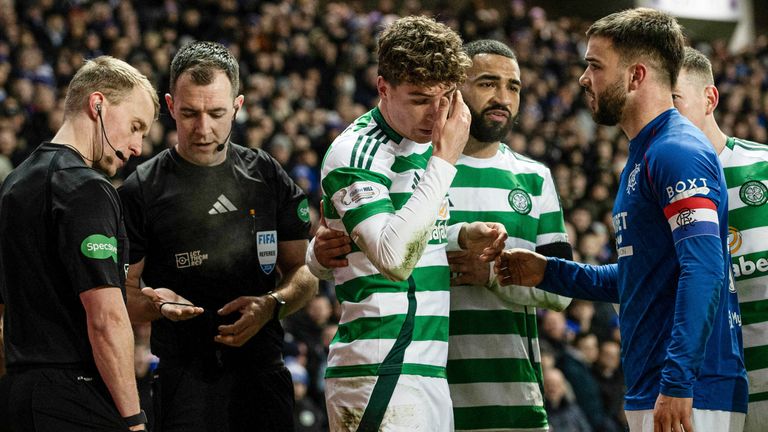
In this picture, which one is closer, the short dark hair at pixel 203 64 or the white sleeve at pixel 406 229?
the white sleeve at pixel 406 229

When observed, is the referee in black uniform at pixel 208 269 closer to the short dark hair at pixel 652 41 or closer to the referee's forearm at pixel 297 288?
the referee's forearm at pixel 297 288

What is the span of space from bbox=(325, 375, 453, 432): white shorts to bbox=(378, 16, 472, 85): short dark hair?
114 cm

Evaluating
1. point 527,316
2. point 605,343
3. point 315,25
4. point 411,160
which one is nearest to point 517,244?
point 527,316

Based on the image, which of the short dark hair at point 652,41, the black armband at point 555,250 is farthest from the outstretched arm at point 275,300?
the short dark hair at point 652,41

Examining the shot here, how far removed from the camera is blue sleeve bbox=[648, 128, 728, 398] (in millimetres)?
3201

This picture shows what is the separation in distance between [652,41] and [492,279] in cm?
129

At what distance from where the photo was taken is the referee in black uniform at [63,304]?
11.6ft

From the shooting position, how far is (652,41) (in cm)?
372

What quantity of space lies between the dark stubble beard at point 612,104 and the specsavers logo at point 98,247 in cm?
199

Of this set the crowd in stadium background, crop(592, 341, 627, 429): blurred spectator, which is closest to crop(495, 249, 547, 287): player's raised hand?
the crowd in stadium background

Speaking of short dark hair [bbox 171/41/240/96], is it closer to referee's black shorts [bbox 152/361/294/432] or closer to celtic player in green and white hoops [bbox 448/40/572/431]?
celtic player in green and white hoops [bbox 448/40/572/431]

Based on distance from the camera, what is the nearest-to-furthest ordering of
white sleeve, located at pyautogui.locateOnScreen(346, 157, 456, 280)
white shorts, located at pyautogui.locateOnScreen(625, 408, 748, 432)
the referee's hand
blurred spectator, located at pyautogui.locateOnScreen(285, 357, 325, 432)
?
white sleeve, located at pyautogui.locateOnScreen(346, 157, 456, 280)
white shorts, located at pyautogui.locateOnScreen(625, 408, 748, 432)
the referee's hand
blurred spectator, located at pyautogui.locateOnScreen(285, 357, 325, 432)

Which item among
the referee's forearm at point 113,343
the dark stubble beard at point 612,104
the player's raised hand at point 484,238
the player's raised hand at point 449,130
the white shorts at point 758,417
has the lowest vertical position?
the white shorts at point 758,417

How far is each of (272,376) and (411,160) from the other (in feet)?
4.57
